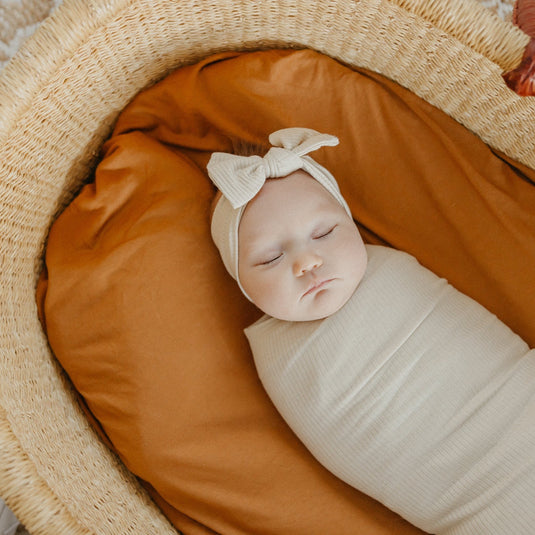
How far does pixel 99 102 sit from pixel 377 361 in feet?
2.41

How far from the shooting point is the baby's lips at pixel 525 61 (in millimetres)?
850

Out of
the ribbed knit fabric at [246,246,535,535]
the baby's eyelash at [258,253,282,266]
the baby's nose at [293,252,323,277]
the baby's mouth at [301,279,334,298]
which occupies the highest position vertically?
the baby's nose at [293,252,323,277]

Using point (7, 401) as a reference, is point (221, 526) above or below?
below

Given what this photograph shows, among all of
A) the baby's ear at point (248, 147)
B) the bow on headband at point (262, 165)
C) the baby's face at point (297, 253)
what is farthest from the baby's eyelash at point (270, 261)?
the baby's ear at point (248, 147)

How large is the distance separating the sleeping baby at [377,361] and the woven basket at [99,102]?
0.89 ft

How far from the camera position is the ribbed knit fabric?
2.86 feet

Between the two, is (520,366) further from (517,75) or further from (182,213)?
(182,213)

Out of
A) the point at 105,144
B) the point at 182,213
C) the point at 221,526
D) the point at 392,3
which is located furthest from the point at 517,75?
the point at 221,526

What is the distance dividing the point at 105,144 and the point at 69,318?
367mm

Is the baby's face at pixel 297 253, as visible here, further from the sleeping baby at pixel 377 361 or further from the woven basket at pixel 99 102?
the woven basket at pixel 99 102

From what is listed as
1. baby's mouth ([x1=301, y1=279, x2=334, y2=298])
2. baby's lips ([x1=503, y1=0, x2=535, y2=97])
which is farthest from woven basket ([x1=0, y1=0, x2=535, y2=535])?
baby's mouth ([x1=301, y1=279, x2=334, y2=298])

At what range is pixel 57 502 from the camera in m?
0.91

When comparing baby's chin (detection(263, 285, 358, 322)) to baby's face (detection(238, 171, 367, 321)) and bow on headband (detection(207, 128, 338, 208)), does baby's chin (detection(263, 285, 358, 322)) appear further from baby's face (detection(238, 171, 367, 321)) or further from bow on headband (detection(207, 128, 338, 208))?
bow on headband (detection(207, 128, 338, 208))

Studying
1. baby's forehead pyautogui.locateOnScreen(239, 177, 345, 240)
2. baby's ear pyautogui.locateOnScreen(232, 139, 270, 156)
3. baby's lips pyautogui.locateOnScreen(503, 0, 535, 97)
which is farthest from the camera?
baby's ear pyautogui.locateOnScreen(232, 139, 270, 156)
